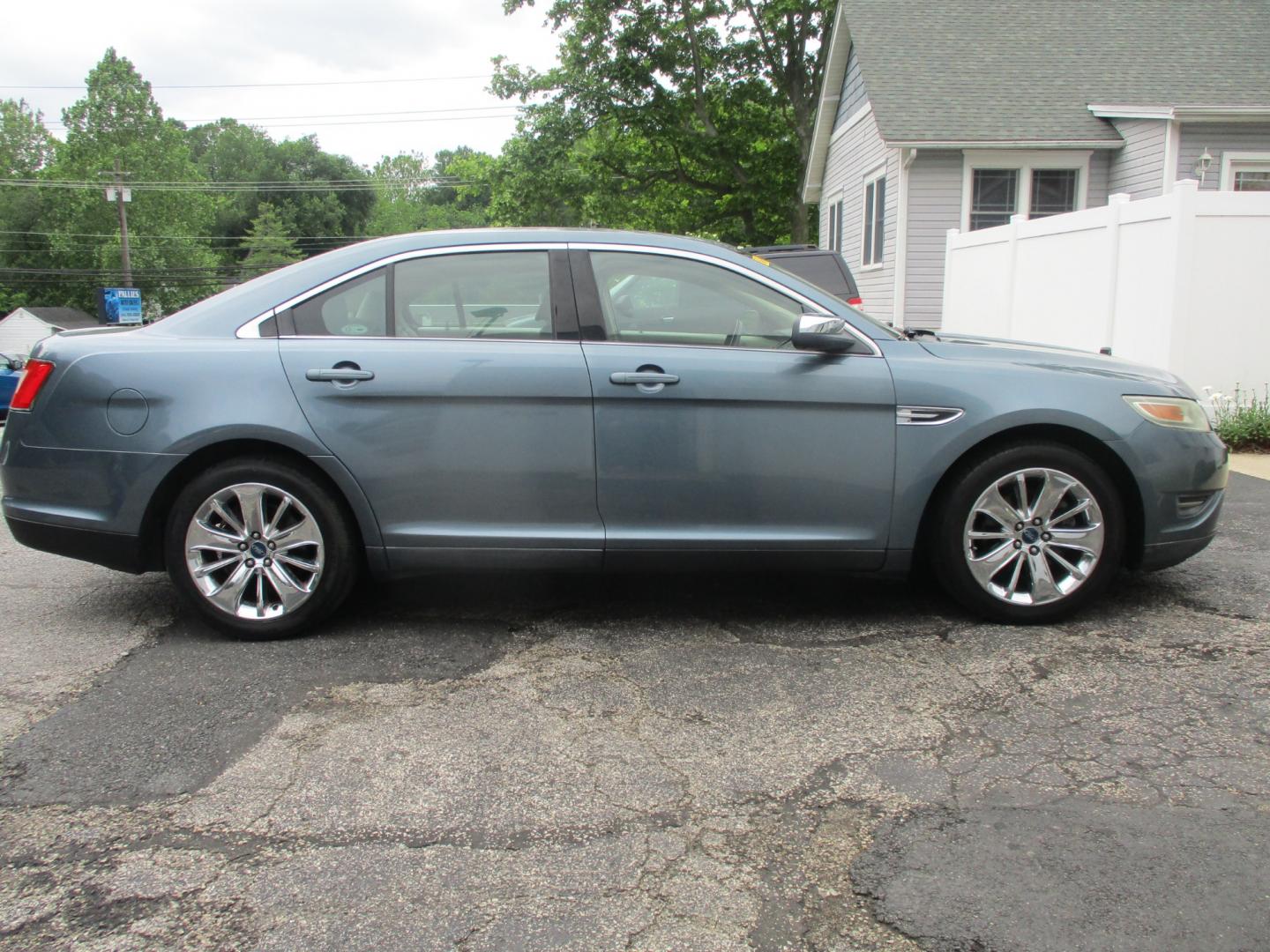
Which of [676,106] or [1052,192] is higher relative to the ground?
[676,106]

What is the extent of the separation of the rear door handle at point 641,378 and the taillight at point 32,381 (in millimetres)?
2310

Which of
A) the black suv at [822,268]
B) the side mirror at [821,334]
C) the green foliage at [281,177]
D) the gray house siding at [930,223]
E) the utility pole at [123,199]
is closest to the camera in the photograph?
the side mirror at [821,334]

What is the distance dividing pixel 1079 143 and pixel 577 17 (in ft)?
47.7

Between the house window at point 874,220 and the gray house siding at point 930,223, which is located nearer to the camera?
the gray house siding at point 930,223

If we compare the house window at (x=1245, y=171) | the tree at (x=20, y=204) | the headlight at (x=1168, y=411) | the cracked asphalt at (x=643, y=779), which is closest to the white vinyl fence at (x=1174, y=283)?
the headlight at (x=1168, y=411)

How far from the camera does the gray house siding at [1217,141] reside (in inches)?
614

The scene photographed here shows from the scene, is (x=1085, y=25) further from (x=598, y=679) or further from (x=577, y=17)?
(x=598, y=679)

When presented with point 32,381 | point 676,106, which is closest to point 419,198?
point 676,106

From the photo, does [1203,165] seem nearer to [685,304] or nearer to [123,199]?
[685,304]

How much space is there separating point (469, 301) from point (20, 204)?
295 ft

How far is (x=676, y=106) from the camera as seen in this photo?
27.3m

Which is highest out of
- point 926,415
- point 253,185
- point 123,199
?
point 253,185

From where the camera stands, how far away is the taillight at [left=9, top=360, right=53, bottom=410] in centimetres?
442

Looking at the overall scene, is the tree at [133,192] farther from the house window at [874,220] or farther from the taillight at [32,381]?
the taillight at [32,381]
